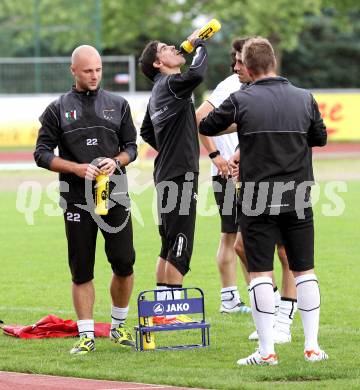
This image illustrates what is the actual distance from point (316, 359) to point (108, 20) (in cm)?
4596

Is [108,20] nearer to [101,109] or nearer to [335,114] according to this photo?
[335,114]

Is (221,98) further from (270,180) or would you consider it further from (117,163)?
(270,180)

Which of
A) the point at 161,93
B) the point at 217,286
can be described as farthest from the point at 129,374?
the point at 217,286

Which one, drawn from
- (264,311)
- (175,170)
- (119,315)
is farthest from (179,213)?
Result: (264,311)

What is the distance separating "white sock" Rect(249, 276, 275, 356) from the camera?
7.93 m

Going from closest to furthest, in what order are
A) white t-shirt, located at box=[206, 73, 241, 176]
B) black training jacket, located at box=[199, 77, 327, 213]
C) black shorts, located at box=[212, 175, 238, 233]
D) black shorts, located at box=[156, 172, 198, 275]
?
black training jacket, located at box=[199, 77, 327, 213] → black shorts, located at box=[156, 172, 198, 275] → white t-shirt, located at box=[206, 73, 241, 176] → black shorts, located at box=[212, 175, 238, 233]

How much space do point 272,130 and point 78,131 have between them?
1.68 metres

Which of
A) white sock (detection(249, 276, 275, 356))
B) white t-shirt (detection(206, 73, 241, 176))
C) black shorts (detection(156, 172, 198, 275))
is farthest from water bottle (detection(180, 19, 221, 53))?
white sock (detection(249, 276, 275, 356))

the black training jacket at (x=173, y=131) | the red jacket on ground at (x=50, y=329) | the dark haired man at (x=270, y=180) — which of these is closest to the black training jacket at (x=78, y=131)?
the black training jacket at (x=173, y=131)

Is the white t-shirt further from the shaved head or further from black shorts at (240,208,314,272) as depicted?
black shorts at (240,208,314,272)

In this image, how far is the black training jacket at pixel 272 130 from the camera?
7926mm

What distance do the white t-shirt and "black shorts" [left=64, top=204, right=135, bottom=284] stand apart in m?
1.90

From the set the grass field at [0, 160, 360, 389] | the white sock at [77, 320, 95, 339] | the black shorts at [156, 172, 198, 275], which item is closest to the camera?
the grass field at [0, 160, 360, 389]

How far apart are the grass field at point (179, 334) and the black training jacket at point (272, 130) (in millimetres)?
1219
